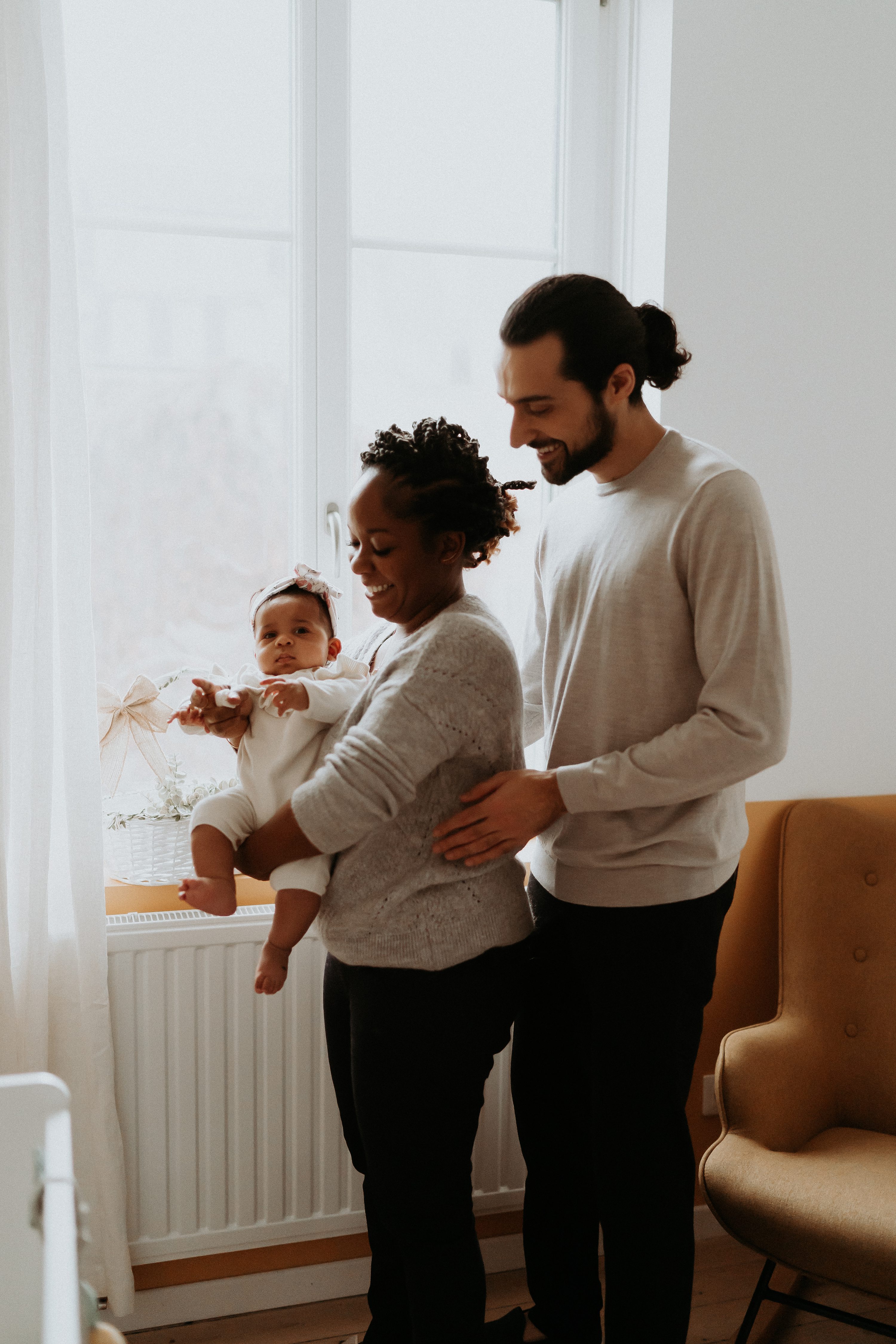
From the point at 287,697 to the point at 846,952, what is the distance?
1204 mm

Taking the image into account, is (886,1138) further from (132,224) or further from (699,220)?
(132,224)

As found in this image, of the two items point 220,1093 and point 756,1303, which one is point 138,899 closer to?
point 220,1093

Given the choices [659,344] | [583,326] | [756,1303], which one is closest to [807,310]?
[659,344]

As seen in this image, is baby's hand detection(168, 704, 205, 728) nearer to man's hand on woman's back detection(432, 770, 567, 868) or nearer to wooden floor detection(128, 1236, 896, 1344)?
man's hand on woman's back detection(432, 770, 567, 868)

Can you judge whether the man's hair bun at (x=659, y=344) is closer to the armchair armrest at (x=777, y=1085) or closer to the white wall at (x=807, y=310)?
the white wall at (x=807, y=310)

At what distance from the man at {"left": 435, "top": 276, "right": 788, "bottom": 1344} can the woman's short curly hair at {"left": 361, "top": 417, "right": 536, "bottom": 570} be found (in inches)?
5.9

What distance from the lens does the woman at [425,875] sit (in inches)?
44.4

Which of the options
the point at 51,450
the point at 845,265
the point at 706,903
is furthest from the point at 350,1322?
the point at 845,265

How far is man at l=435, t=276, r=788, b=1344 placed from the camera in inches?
47.6

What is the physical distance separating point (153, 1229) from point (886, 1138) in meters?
1.25

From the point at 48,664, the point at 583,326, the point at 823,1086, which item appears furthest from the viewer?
the point at 823,1086

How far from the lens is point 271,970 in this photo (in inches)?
50.3

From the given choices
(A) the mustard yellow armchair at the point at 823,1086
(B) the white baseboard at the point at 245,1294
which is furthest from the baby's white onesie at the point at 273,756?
(B) the white baseboard at the point at 245,1294

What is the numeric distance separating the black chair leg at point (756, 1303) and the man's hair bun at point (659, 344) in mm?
1400
